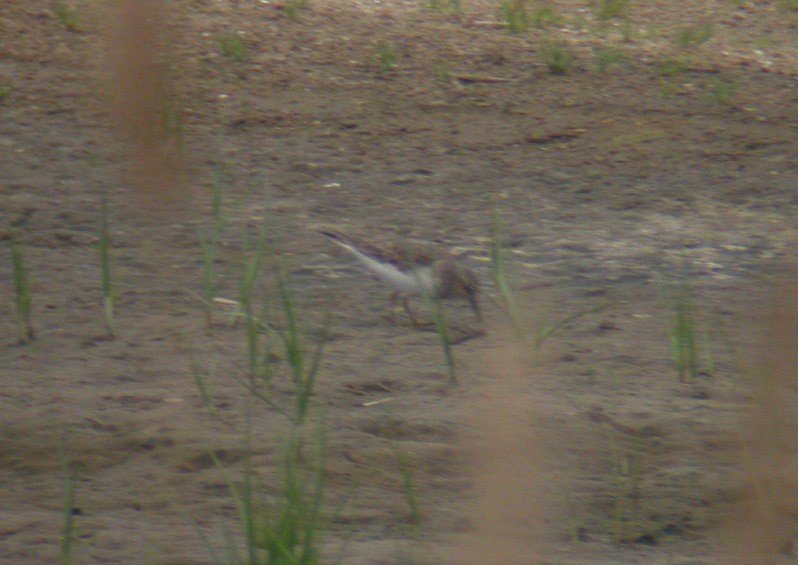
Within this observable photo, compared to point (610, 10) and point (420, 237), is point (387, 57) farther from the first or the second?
point (420, 237)

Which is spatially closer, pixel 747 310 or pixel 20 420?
pixel 20 420

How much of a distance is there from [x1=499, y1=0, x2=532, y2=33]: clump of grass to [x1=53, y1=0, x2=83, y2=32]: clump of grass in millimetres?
2924

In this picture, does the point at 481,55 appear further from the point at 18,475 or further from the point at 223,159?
the point at 18,475

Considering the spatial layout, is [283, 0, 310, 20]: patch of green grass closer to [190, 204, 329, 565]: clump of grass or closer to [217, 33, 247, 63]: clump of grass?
[217, 33, 247, 63]: clump of grass

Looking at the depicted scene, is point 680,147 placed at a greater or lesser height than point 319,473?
lesser

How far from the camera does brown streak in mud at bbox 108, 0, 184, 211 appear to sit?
1.15 meters

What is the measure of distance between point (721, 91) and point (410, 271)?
354 cm

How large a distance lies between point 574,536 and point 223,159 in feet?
11.8

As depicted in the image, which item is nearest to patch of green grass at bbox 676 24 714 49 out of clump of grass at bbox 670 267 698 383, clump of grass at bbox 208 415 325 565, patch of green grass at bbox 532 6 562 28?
patch of green grass at bbox 532 6 562 28

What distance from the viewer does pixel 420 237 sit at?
488 centimetres

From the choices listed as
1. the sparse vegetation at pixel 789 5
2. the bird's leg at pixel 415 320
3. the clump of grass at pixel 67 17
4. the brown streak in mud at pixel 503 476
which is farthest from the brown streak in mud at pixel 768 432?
the sparse vegetation at pixel 789 5

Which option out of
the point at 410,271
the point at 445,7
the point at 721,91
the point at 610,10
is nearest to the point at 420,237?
the point at 410,271

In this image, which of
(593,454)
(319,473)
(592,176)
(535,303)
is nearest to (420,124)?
(592,176)

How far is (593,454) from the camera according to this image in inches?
120
